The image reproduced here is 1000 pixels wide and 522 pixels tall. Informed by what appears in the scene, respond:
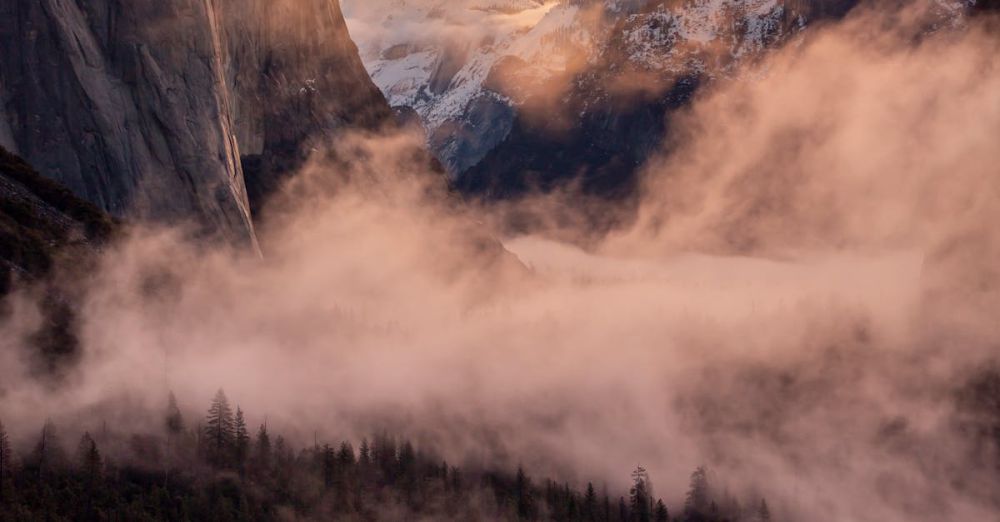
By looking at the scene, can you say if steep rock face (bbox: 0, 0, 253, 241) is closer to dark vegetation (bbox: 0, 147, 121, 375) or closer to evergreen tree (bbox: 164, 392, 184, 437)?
dark vegetation (bbox: 0, 147, 121, 375)

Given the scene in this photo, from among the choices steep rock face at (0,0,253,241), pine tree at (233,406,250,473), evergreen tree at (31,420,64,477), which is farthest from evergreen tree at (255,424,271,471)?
evergreen tree at (31,420,64,477)

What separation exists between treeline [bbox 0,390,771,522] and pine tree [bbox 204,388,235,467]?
0.14m

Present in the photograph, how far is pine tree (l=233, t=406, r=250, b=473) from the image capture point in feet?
525

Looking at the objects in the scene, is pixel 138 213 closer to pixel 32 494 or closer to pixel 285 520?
pixel 285 520

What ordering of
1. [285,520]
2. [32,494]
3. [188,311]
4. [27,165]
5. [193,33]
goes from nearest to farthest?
[32,494] → [285,520] → [27,165] → [188,311] → [193,33]

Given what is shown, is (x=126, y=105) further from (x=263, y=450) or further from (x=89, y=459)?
(x=89, y=459)

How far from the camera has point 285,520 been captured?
503ft

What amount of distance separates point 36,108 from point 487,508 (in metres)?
73.2

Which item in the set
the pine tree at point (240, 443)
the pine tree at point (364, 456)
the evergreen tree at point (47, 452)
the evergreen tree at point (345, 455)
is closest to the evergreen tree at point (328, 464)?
the evergreen tree at point (345, 455)

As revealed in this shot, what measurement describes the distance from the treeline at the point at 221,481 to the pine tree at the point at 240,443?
0.16m

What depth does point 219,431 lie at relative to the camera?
16150 cm

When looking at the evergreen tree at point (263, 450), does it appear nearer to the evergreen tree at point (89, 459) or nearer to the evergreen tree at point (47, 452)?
the evergreen tree at point (89, 459)

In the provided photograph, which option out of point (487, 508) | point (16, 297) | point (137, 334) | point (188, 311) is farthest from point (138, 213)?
point (487, 508)

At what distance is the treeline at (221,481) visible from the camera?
130m
